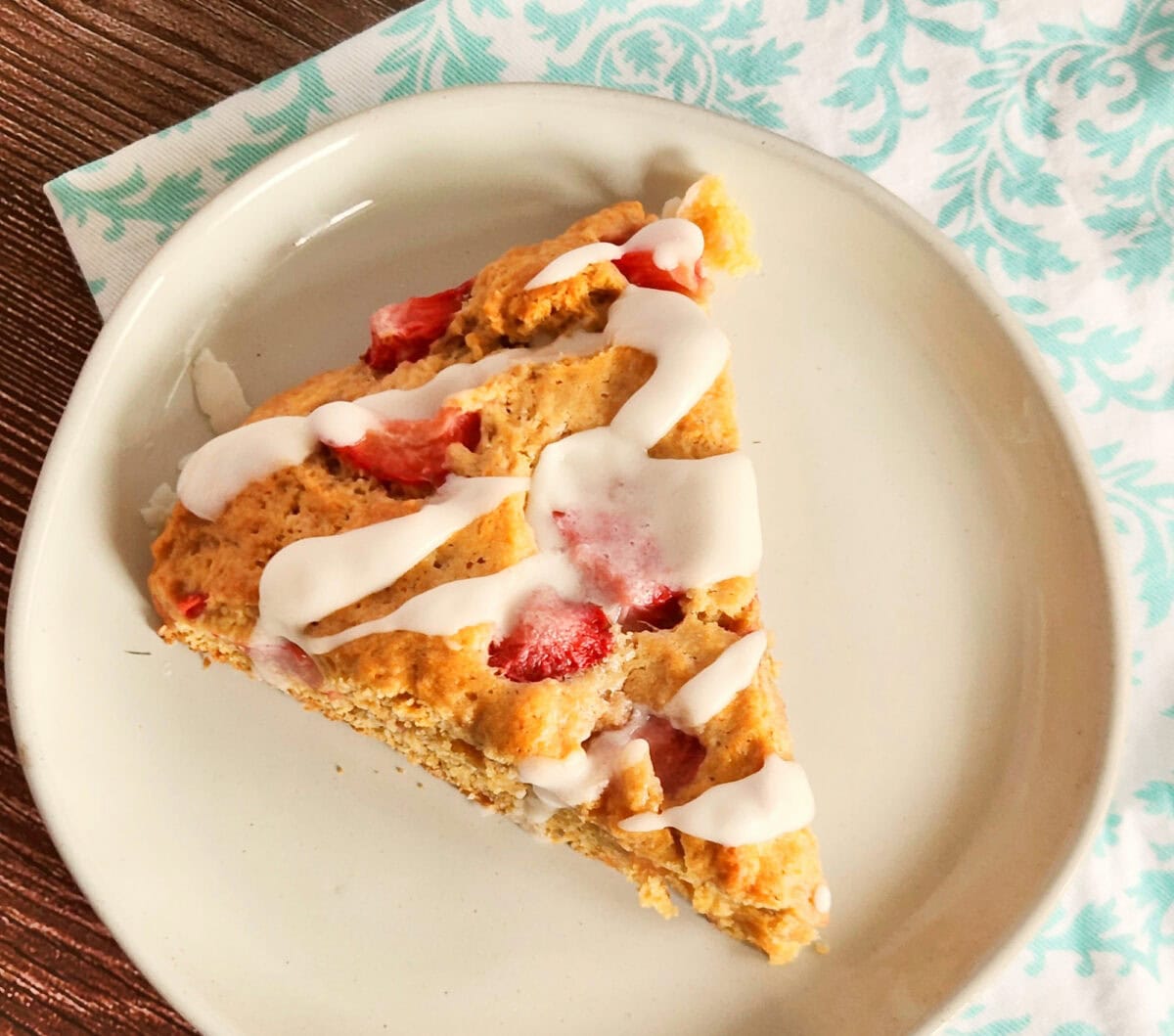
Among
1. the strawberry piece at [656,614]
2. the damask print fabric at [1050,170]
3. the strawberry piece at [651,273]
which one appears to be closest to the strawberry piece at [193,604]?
the strawberry piece at [656,614]

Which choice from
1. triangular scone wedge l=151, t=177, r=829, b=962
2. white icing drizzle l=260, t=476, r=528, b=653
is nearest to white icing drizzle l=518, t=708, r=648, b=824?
triangular scone wedge l=151, t=177, r=829, b=962

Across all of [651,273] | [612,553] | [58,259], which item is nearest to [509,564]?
[612,553]

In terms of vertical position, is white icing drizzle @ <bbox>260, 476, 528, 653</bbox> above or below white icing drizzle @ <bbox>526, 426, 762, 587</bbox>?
below

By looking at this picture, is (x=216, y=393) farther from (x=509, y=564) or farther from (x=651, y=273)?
(x=651, y=273)

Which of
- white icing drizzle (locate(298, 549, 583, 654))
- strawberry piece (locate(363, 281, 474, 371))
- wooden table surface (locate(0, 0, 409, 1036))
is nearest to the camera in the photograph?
white icing drizzle (locate(298, 549, 583, 654))

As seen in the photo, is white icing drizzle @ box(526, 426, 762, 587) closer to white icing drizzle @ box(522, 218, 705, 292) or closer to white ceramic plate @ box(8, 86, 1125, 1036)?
white icing drizzle @ box(522, 218, 705, 292)

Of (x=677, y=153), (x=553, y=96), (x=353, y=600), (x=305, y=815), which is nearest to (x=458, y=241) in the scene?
(x=553, y=96)

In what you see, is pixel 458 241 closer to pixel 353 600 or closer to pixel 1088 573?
pixel 353 600
